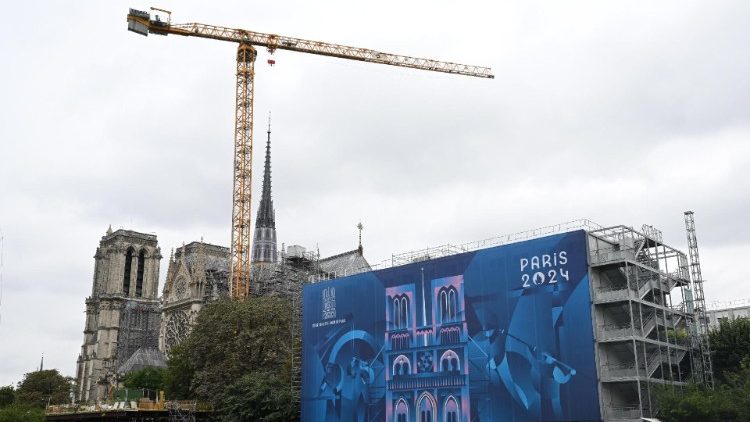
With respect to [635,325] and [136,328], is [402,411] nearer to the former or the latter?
[635,325]

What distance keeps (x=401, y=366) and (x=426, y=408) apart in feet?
A: 13.0

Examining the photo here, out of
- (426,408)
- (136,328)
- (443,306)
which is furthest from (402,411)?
(136,328)

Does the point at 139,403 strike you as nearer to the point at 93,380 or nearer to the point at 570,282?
the point at 570,282

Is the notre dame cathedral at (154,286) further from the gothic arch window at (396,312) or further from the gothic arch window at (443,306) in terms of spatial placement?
the gothic arch window at (443,306)

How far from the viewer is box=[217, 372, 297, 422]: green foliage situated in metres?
67.9

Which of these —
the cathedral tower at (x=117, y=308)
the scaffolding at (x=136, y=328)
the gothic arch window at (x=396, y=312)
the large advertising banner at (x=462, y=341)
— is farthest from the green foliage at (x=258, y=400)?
the scaffolding at (x=136, y=328)

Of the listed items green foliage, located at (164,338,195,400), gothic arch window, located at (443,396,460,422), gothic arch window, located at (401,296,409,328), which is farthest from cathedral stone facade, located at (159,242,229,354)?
gothic arch window, located at (443,396,460,422)

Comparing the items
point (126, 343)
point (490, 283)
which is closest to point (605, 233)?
point (490, 283)

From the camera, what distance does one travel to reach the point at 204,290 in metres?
115

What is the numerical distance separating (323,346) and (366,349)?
224 inches

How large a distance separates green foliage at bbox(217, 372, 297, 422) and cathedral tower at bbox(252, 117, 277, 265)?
6085 cm

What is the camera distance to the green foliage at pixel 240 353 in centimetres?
6962

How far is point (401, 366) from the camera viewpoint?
197 feet

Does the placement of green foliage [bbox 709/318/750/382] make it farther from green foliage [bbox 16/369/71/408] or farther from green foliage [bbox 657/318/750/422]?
green foliage [bbox 16/369/71/408]
